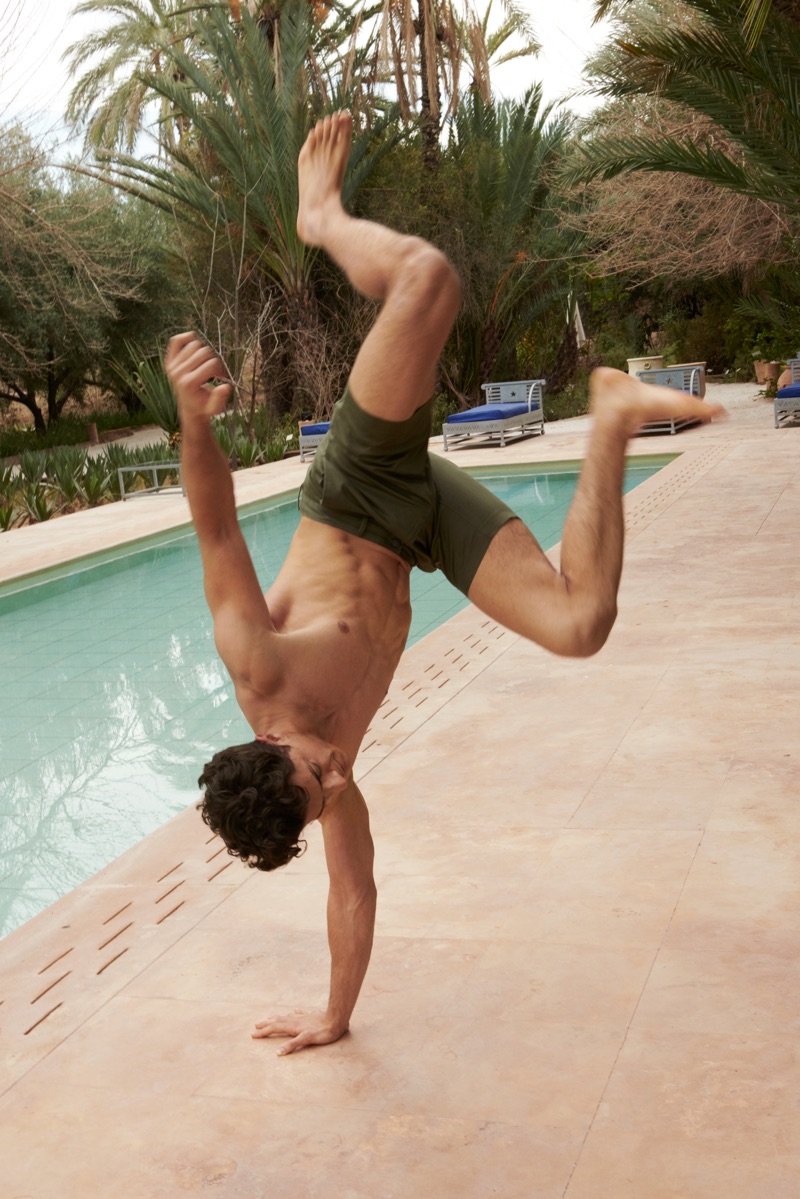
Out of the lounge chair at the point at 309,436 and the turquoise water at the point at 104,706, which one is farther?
the lounge chair at the point at 309,436

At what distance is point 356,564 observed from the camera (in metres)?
2.31

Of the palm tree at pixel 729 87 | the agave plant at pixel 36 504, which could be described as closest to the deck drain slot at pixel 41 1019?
the palm tree at pixel 729 87

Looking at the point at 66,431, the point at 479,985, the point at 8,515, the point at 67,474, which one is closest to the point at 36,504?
the point at 8,515

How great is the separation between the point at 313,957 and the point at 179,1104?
60cm

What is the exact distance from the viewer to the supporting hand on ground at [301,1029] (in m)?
2.53

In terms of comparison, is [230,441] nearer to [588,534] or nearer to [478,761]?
[478,761]

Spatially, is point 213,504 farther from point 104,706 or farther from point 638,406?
point 104,706

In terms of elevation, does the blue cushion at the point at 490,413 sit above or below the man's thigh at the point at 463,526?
below

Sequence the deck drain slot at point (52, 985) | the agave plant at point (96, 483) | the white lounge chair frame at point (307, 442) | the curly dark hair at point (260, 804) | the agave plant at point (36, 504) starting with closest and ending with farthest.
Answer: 1. the curly dark hair at point (260, 804)
2. the deck drain slot at point (52, 985)
3. the agave plant at point (36, 504)
4. the agave plant at point (96, 483)
5. the white lounge chair frame at point (307, 442)

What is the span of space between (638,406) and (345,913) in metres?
1.12

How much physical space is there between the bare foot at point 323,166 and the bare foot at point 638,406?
26.6 inches

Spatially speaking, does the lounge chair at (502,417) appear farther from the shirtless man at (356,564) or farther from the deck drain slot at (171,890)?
the shirtless man at (356,564)

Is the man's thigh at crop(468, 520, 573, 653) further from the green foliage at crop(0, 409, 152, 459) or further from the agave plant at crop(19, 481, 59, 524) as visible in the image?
the green foliage at crop(0, 409, 152, 459)

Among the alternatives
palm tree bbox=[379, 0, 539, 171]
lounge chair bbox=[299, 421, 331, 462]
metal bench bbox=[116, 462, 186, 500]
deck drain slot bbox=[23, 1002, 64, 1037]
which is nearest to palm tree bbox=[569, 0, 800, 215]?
metal bench bbox=[116, 462, 186, 500]
